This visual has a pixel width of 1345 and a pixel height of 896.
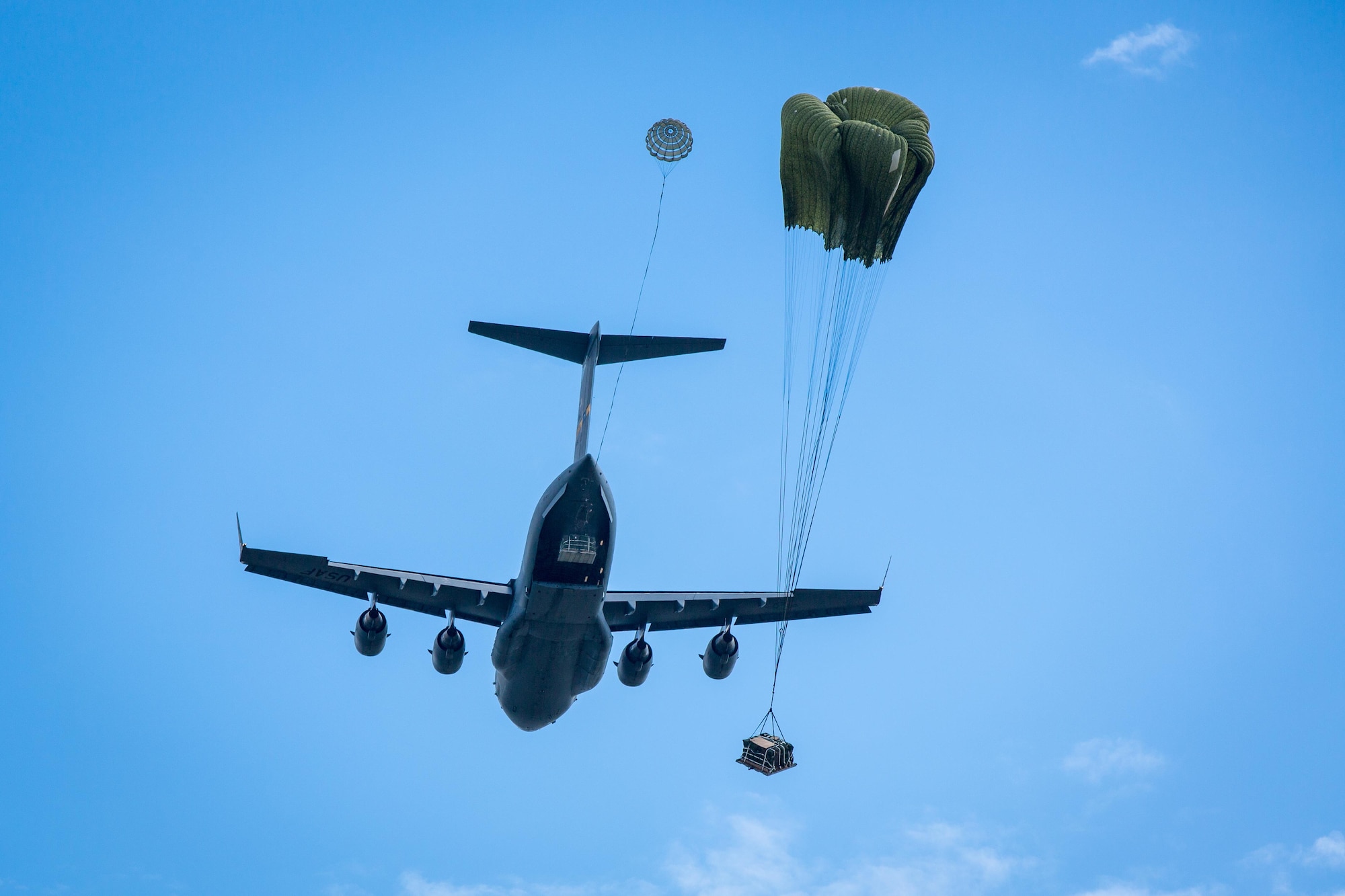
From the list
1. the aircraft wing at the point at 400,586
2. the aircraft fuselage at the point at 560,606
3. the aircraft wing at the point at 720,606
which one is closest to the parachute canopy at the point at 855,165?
the aircraft fuselage at the point at 560,606

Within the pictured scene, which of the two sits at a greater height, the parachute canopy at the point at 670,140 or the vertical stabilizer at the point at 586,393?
the parachute canopy at the point at 670,140

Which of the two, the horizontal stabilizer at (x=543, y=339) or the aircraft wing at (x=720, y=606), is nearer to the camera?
the horizontal stabilizer at (x=543, y=339)

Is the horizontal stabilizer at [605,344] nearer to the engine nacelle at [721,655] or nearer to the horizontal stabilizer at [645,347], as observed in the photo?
the horizontal stabilizer at [645,347]

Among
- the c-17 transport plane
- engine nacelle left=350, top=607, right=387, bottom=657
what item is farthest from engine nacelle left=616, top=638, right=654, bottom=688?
engine nacelle left=350, top=607, right=387, bottom=657

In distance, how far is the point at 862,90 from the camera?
26.8 m

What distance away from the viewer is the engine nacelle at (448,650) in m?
29.4

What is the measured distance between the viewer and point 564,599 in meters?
25.9

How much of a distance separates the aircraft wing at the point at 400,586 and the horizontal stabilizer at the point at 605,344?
253 inches

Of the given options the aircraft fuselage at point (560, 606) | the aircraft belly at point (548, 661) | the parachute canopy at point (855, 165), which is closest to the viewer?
the aircraft fuselage at point (560, 606)

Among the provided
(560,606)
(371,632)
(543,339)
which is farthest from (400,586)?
(543,339)

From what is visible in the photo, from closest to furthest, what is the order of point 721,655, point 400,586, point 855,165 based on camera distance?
point 855,165 → point 400,586 → point 721,655

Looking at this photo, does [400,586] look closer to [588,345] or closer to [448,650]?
[448,650]

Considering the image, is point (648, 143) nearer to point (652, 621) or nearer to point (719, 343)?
point (719, 343)

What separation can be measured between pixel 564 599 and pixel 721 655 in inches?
260
